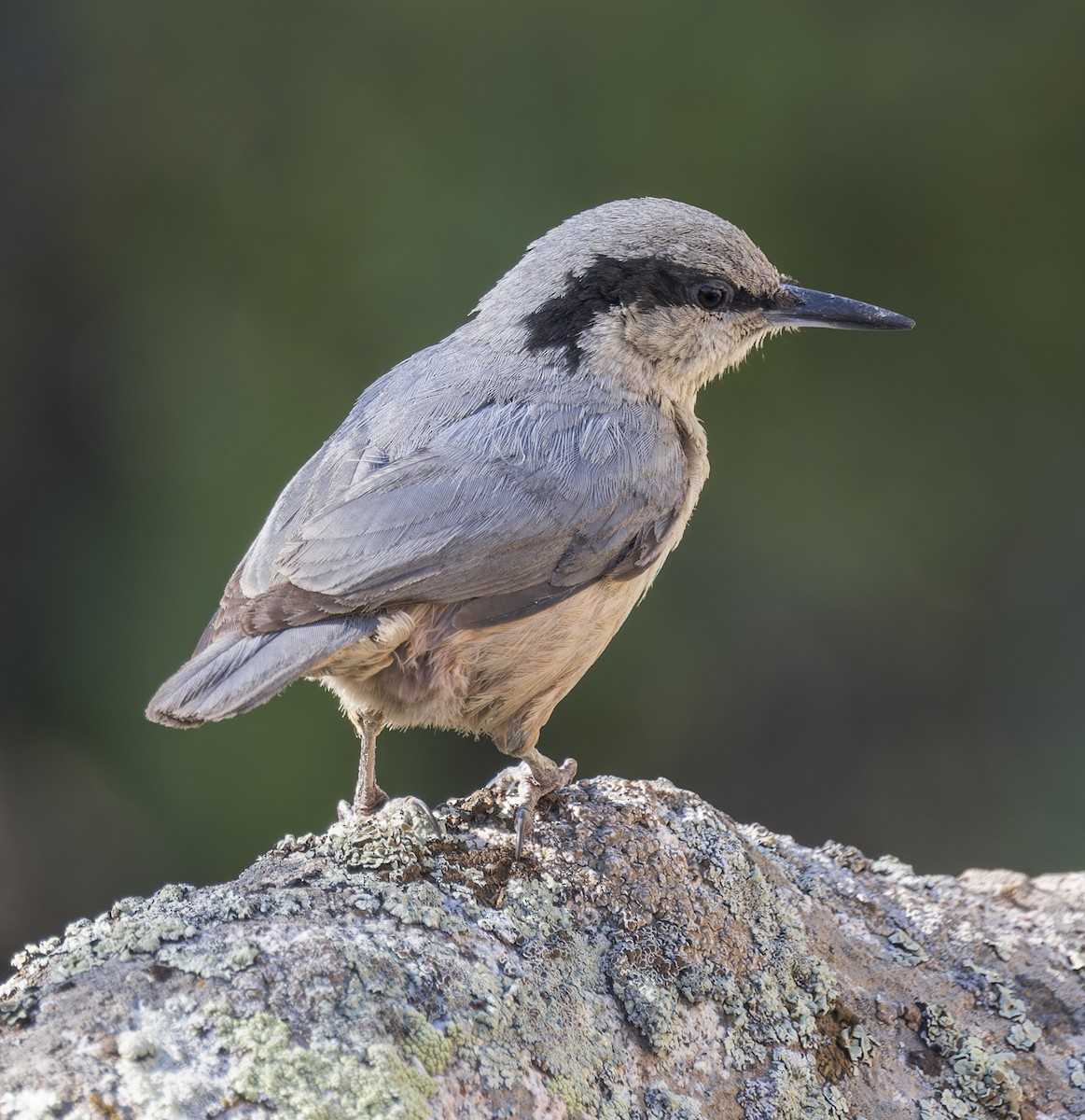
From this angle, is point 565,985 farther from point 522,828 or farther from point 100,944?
point 100,944

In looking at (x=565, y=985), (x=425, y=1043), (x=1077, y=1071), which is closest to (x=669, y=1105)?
(x=565, y=985)

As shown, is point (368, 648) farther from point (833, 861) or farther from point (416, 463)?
point (833, 861)

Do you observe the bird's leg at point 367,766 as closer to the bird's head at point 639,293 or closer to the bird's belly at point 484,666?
the bird's belly at point 484,666

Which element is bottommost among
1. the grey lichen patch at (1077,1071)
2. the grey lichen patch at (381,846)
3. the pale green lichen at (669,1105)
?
the pale green lichen at (669,1105)

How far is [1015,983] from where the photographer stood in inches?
109

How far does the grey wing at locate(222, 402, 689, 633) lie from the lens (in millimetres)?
2730

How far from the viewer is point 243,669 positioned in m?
2.54

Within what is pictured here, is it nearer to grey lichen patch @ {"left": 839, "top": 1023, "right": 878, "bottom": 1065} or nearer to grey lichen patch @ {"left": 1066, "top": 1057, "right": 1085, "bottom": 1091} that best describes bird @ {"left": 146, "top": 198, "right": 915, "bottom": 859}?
grey lichen patch @ {"left": 839, "top": 1023, "right": 878, "bottom": 1065}

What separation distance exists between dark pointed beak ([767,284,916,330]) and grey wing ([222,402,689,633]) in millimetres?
531

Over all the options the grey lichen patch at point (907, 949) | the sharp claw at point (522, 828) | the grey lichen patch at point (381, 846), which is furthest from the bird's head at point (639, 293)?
the grey lichen patch at point (907, 949)

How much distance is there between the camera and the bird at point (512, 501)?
270 centimetres

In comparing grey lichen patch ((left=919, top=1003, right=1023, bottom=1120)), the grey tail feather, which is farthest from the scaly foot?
grey lichen patch ((left=919, top=1003, right=1023, bottom=1120))

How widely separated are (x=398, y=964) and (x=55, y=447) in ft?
14.2

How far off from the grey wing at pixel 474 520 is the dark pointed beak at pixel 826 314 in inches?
20.9
